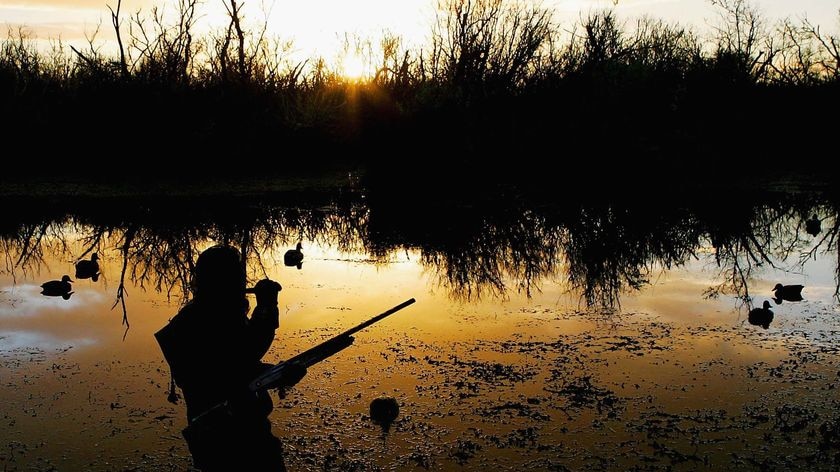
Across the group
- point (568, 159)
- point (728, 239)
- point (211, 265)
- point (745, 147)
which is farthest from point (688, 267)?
point (745, 147)

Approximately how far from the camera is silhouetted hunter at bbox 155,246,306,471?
342cm

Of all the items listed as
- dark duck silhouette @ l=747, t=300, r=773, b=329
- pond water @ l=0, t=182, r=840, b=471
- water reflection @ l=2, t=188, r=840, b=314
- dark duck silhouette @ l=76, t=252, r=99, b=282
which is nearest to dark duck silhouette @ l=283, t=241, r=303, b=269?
water reflection @ l=2, t=188, r=840, b=314

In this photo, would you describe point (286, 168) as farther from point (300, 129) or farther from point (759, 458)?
point (759, 458)

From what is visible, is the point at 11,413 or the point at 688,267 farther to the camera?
the point at 688,267

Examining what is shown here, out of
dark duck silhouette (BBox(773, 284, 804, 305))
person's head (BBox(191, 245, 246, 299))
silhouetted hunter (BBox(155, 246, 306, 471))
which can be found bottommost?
dark duck silhouette (BBox(773, 284, 804, 305))

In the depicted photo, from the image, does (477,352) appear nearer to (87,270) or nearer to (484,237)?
(87,270)

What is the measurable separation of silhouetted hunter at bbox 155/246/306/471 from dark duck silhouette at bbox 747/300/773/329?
6.87m

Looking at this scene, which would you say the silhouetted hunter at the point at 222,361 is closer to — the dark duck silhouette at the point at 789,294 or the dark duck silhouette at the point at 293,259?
the dark duck silhouette at the point at 789,294

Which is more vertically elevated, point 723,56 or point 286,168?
point 723,56

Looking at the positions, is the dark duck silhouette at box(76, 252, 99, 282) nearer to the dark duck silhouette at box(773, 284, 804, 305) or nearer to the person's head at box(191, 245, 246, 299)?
the person's head at box(191, 245, 246, 299)

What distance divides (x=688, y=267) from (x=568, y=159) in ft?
61.9

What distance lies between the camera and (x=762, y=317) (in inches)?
347

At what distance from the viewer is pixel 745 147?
1416 inches

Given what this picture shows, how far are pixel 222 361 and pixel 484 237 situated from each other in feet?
40.4
